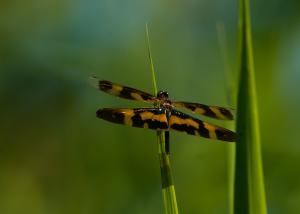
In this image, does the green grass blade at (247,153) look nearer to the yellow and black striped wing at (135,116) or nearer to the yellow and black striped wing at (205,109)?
the yellow and black striped wing at (135,116)

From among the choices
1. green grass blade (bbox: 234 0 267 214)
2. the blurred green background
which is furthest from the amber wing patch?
green grass blade (bbox: 234 0 267 214)

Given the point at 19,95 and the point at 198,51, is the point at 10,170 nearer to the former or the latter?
the point at 19,95

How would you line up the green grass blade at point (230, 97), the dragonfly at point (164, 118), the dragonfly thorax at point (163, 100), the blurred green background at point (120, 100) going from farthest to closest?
the blurred green background at point (120, 100)
the dragonfly thorax at point (163, 100)
the dragonfly at point (164, 118)
the green grass blade at point (230, 97)

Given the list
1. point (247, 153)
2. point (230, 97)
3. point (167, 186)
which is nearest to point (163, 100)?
point (230, 97)

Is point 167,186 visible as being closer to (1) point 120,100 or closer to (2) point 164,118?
(2) point 164,118

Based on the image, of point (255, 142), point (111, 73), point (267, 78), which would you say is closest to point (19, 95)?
point (111, 73)

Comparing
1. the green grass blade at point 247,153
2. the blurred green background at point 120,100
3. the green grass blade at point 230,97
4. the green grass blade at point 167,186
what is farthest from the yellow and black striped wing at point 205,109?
the green grass blade at point 247,153
